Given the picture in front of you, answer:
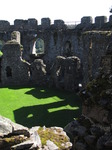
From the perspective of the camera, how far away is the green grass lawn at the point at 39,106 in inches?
587

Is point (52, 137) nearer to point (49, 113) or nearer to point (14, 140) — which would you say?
point (14, 140)

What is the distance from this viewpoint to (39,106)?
17812mm

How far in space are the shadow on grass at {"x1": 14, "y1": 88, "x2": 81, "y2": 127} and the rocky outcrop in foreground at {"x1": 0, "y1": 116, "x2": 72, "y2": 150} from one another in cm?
642

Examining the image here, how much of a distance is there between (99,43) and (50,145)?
492 inches

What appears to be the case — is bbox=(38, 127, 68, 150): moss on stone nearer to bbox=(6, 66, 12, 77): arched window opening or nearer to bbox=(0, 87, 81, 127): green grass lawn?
bbox=(0, 87, 81, 127): green grass lawn

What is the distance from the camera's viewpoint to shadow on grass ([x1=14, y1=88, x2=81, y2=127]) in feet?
47.8

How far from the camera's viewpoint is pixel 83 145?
5.36 metres

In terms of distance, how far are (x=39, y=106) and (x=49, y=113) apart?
174 centimetres

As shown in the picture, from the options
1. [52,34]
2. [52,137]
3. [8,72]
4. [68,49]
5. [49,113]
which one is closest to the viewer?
[52,137]

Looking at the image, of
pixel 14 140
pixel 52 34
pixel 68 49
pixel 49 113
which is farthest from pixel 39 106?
pixel 52 34

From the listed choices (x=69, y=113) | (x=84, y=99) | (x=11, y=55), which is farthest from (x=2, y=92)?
(x=84, y=99)

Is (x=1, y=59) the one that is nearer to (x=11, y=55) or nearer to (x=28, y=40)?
(x=11, y=55)

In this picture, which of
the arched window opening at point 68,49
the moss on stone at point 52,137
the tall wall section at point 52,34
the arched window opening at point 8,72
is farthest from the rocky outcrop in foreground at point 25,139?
the arched window opening at point 68,49

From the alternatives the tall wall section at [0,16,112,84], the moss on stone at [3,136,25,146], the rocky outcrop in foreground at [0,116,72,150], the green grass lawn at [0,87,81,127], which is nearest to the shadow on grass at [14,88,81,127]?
the green grass lawn at [0,87,81,127]
